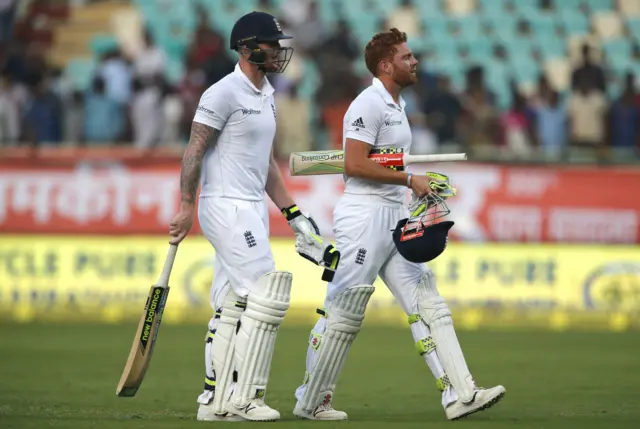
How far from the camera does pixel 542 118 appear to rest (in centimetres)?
1773

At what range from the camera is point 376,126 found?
307 inches

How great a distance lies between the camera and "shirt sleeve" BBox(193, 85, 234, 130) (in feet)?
24.1

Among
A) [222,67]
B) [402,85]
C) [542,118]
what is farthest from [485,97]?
[402,85]

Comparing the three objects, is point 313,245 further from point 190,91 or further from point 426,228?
point 190,91

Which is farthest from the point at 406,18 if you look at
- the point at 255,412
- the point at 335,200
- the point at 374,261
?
the point at 255,412

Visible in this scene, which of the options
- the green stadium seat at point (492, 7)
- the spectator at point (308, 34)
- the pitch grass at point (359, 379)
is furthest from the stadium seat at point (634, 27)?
the pitch grass at point (359, 379)

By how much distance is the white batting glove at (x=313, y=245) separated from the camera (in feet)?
24.7

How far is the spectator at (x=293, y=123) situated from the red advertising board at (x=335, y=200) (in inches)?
52.9

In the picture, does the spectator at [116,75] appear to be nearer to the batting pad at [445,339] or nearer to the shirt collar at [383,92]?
the shirt collar at [383,92]

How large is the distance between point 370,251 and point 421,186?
1.72ft

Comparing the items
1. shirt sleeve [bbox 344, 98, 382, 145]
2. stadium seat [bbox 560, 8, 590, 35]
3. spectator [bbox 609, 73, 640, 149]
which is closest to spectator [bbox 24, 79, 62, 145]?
spectator [bbox 609, 73, 640, 149]

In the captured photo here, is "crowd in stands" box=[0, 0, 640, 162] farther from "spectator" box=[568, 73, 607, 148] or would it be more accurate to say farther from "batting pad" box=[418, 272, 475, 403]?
"batting pad" box=[418, 272, 475, 403]

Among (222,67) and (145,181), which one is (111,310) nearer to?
(145,181)

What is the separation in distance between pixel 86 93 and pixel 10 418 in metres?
10.8
